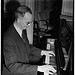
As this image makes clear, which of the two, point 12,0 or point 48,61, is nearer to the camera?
point 48,61

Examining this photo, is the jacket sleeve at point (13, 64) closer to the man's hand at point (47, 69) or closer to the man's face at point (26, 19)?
the man's hand at point (47, 69)

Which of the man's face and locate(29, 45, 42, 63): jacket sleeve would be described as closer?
the man's face

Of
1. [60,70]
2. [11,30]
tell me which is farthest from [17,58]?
[60,70]

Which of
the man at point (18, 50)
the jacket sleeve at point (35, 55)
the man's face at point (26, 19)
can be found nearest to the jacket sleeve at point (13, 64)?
the man at point (18, 50)

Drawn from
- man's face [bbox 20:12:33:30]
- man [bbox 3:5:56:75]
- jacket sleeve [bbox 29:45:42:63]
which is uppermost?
man's face [bbox 20:12:33:30]

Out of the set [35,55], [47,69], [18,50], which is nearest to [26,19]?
[18,50]

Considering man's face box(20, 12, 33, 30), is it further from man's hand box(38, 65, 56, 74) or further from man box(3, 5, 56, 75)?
man's hand box(38, 65, 56, 74)

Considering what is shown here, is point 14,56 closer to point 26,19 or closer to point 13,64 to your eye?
point 13,64

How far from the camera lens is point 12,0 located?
2.63m

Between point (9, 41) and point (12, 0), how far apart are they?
1.61 meters

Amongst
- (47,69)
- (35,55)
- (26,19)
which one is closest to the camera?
(47,69)

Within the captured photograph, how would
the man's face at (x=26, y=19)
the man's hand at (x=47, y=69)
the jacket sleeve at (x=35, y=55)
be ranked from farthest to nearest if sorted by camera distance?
the jacket sleeve at (x=35, y=55) → the man's face at (x=26, y=19) → the man's hand at (x=47, y=69)

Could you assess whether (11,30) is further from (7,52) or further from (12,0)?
(12,0)

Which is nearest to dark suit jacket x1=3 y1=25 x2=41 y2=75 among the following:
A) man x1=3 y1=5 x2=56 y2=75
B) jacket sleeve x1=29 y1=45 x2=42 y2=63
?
man x1=3 y1=5 x2=56 y2=75
